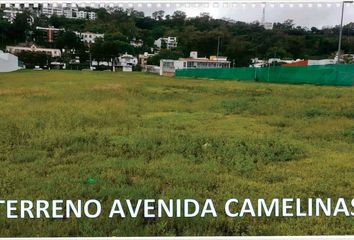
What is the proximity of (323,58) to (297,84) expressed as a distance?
3.41ft

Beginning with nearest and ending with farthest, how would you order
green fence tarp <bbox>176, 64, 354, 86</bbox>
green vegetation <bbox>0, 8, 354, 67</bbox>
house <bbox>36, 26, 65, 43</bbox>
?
1. green vegetation <bbox>0, 8, 354, 67</bbox>
2. house <bbox>36, 26, 65, 43</bbox>
3. green fence tarp <bbox>176, 64, 354, 86</bbox>

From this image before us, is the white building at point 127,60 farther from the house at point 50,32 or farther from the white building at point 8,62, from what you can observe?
the white building at point 8,62

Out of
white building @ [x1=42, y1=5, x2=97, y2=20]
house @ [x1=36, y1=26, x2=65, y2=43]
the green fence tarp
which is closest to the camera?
white building @ [x1=42, y1=5, x2=97, y2=20]

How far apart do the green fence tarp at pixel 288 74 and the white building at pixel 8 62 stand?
1066 millimetres

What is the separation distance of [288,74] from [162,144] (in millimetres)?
1309

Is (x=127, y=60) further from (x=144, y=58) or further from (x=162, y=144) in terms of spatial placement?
(x=162, y=144)

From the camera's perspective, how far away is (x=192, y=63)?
2.76 metres

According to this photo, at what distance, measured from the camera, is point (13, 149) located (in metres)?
2.67

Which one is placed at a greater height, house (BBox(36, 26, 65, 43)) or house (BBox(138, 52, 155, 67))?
house (BBox(36, 26, 65, 43))

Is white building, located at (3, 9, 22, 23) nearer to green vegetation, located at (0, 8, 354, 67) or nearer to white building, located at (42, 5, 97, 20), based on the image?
green vegetation, located at (0, 8, 354, 67)

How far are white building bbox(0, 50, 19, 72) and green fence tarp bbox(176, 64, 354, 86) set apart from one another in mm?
1066

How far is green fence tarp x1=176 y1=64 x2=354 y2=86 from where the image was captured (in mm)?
3076

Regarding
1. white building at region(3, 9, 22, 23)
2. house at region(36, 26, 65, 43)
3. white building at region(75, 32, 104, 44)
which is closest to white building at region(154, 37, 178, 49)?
white building at region(75, 32, 104, 44)

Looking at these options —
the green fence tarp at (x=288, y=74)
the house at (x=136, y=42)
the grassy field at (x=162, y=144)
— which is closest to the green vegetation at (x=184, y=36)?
the house at (x=136, y=42)
